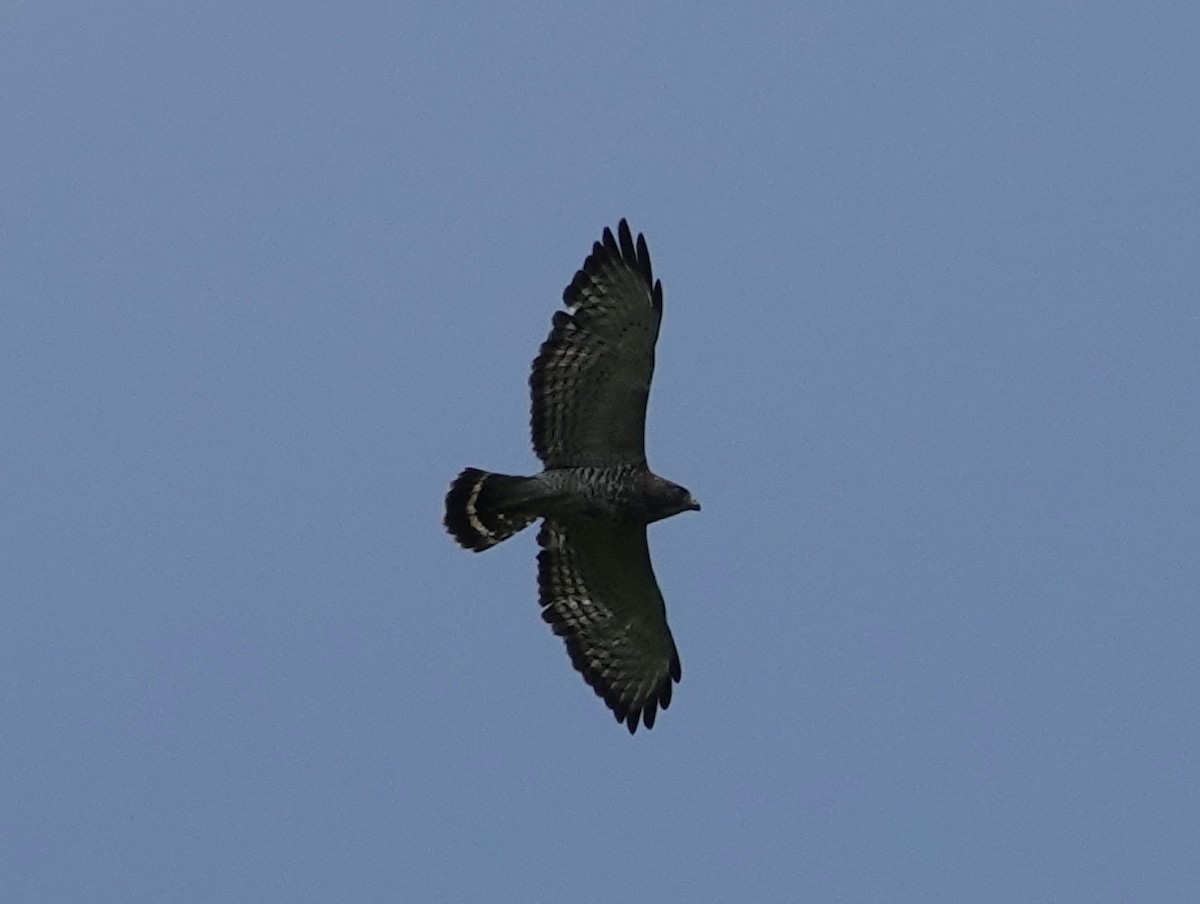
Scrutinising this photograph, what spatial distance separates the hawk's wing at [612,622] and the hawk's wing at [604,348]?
3.46ft

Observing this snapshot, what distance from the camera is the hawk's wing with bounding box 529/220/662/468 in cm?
1767

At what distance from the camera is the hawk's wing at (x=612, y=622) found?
18.7 metres

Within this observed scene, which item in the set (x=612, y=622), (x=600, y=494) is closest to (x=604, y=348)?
(x=600, y=494)

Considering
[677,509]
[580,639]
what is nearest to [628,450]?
[677,509]

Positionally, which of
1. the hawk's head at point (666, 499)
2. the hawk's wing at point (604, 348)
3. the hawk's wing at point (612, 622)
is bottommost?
the hawk's wing at point (612, 622)

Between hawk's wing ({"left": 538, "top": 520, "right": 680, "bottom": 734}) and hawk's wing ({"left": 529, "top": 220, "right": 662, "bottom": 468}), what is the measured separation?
3.46ft

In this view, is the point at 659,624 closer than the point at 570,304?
No

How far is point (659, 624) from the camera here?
62.0ft

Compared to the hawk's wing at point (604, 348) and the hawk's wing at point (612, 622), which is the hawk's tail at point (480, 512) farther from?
the hawk's wing at point (604, 348)

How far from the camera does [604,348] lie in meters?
17.7

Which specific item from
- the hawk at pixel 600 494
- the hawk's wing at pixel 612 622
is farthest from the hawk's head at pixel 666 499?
the hawk's wing at pixel 612 622

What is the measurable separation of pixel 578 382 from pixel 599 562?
1.50m

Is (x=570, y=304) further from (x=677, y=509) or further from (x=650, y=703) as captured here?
(x=650, y=703)

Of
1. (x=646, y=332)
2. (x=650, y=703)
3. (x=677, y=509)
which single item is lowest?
(x=650, y=703)
